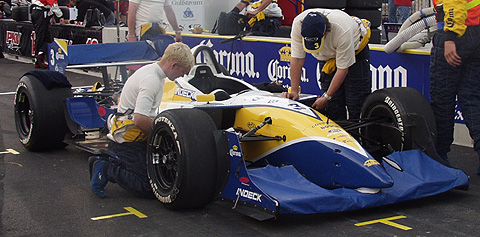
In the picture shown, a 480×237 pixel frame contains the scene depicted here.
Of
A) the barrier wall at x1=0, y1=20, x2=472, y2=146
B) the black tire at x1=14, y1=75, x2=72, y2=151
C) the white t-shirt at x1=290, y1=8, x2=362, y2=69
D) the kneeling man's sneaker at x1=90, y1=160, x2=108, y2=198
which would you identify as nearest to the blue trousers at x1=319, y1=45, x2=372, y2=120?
the white t-shirt at x1=290, y1=8, x2=362, y2=69

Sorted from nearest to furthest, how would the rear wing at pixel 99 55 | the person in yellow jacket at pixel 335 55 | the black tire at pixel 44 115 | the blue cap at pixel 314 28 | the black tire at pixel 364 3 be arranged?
1. the blue cap at pixel 314 28
2. the person in yellow jacket at pixel 335 55
3. the black tire at pixel 44 115
4. the rear wing at pixel 99 55
5. the black tire at pixel 364 3

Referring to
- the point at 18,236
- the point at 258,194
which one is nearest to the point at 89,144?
the point at 18,236

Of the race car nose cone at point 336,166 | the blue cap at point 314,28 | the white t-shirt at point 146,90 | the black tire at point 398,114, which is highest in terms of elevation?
the blue cap at point 314,28

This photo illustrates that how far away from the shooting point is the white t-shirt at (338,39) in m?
6.20

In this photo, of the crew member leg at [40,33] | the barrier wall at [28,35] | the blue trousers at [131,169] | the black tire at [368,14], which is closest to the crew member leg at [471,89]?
the blue trousers at [131,169]

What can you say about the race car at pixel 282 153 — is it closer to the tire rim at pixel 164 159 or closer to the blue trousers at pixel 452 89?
the tire rim at pixel 164 159

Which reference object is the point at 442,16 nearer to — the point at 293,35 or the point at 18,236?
the point at 293,35

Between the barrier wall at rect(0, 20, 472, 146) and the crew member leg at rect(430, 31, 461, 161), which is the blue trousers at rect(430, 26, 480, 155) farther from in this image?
the barrier wall at rect(0, 20, 472, 146)

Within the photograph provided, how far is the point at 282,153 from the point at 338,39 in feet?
4.42

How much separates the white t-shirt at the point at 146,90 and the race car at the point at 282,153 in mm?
150

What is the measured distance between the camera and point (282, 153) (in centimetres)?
550

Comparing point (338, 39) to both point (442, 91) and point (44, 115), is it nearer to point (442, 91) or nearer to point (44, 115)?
point (442, 91)

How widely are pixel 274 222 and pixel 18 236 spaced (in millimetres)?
1782

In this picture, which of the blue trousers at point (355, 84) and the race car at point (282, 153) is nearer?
the race car at point (282, 153)
